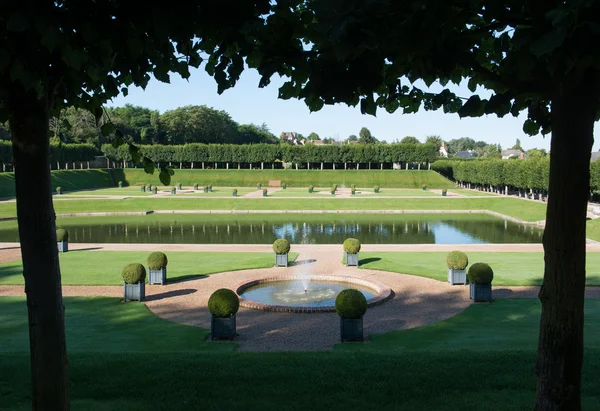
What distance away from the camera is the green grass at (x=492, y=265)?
16072 millimetres

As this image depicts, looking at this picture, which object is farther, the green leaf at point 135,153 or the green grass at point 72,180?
the green grass at point 72,180

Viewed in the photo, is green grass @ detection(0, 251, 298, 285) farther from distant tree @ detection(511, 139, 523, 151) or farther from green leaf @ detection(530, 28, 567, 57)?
distant tree @ detection(511, 139, 523, 151)

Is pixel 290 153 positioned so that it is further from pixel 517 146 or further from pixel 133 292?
pixel 517 146

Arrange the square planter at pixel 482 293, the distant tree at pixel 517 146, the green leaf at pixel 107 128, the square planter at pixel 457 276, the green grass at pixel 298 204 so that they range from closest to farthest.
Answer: the green leaf at pixel 107 128 < the square planter at pixel 482 293 < the square planter at pixel 457 276 < the green grass at pixel 298 204 < the distant tree at pixel 517 146

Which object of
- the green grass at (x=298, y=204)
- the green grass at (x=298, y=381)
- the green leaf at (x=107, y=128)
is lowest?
the green grass at (x=298, y=204)

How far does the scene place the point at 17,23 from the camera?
2.67 metres

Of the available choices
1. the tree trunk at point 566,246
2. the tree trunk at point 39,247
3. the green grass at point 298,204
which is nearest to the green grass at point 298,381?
the tree trunk at point 566,246

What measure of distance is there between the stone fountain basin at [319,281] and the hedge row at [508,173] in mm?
25179

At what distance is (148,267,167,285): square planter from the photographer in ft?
50.3

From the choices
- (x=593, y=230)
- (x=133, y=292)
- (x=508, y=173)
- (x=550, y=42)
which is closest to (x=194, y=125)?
(x=508, y=173)

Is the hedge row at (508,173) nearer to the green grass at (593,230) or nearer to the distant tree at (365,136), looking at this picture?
the green grass at (593,230)

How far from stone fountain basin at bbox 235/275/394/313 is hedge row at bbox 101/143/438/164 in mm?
63378

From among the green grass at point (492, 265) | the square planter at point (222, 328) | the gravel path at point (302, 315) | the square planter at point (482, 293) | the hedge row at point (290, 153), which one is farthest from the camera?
the hedge row at point (290, 153)

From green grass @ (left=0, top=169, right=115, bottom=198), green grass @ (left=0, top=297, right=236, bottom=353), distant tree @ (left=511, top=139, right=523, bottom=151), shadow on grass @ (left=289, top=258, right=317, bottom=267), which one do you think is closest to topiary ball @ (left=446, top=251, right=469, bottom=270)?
shadow on grass @ (left=289, top=258, right=317, bottom=267)
